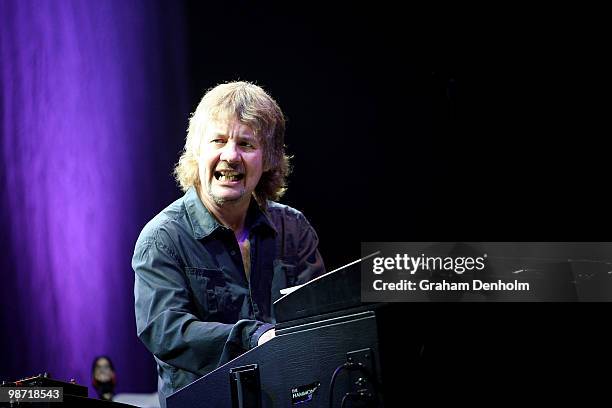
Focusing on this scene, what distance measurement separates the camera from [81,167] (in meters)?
4.36

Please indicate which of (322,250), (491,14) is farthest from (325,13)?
(322,250)

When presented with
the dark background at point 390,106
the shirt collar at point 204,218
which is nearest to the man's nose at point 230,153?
the shirt collar at point 204,218

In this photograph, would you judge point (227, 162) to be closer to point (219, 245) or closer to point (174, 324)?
point (219, 245)

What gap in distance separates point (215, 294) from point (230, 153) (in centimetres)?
47

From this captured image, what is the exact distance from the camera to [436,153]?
15.0 ft

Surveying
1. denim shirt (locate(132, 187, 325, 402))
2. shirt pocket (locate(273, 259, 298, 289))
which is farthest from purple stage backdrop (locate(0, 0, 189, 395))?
shirt pocket (locate(273, 259, 298, 289))

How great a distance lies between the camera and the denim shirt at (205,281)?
2285mm

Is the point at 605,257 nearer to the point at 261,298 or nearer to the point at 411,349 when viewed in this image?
the point at 411,349

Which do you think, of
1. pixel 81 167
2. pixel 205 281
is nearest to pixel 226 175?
pixel 205 281

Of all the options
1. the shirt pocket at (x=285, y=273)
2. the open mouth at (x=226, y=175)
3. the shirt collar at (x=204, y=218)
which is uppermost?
the open mouth at (x=226, y=175)

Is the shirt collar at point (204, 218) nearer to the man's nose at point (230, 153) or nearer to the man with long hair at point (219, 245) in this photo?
the man with long hair at point (219, 245)

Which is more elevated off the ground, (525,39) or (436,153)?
(525,39)

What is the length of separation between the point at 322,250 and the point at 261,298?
79.5 inches

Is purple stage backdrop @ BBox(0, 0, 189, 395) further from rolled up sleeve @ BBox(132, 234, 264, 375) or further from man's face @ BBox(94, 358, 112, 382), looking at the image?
rolled up sleeve @ BBox(132, 234, 264, 375)
